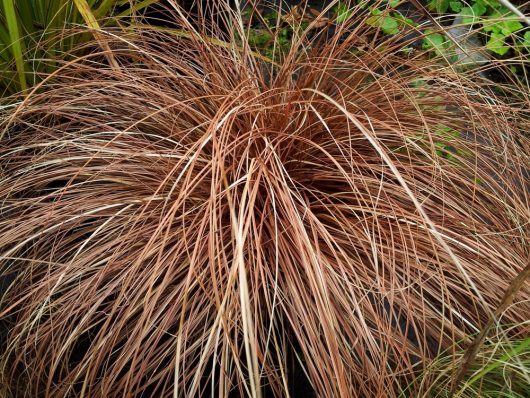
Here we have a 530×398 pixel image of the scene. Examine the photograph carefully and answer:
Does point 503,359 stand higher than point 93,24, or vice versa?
point 93,24

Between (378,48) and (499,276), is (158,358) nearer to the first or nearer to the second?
(499,276)

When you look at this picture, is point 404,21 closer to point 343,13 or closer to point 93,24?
point 343,13

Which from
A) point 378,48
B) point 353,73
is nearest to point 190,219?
point 353,73

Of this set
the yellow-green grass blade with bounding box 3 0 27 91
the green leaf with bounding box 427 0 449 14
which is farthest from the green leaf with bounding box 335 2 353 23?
the yellow-green grass blade with bounding box 3 0 27 91

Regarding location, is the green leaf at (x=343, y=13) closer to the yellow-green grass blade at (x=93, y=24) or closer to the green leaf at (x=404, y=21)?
the green leaf at (x=404, y=21)

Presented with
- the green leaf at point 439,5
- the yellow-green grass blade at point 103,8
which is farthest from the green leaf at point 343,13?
the yellow-green grass blade at point 103,8

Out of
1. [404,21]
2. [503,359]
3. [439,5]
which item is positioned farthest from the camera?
[439,5]

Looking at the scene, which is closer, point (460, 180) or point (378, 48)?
point (460, 180)

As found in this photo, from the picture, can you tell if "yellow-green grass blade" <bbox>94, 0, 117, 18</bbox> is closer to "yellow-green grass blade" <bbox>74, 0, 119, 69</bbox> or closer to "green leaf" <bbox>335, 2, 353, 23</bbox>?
"yellow-green grass blade" <bbox>74, 0, 119, 69</bbox>

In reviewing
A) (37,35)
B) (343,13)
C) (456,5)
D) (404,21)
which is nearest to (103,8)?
(37,35)
